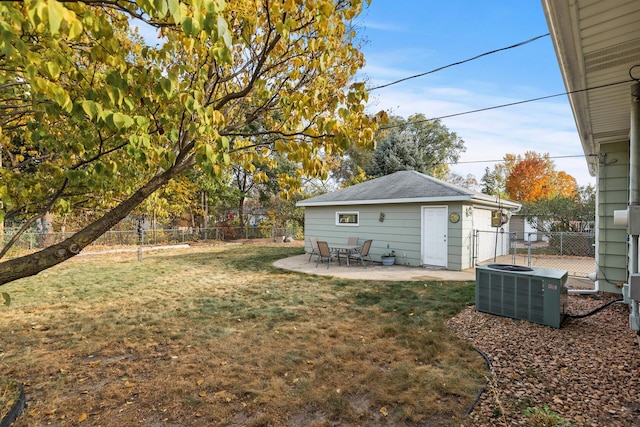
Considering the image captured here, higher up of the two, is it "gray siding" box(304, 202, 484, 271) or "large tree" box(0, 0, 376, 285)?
"large tree" box(0, 0, 376, 285)

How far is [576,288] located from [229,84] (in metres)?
7.32

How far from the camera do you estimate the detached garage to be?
9297 mm

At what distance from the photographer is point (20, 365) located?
347 centimetres

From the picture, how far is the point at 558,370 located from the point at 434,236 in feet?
21.9

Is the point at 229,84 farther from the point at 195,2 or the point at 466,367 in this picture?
the point at 466,367

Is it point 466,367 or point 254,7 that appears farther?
point 466,367

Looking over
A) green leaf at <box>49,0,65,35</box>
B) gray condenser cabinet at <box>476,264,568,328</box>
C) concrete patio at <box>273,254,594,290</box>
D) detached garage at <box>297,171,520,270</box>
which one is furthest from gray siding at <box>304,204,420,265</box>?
green leaf at <box>49,0,65,35</box>

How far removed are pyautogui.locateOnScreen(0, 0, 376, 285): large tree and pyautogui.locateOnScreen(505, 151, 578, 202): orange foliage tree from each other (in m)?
30.5

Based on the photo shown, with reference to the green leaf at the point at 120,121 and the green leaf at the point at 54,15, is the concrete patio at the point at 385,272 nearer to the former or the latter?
the green leaf at the point at 120,121

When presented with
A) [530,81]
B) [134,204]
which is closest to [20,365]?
[134,204]

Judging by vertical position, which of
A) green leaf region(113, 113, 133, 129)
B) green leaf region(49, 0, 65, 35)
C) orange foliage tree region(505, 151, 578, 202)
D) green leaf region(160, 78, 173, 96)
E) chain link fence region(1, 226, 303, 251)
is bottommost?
chain link fence region(1, 226, 303, 251)

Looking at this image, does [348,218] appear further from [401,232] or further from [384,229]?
[401,232]

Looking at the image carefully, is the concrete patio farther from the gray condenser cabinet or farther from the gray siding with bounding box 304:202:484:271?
the gray condenser cabinet

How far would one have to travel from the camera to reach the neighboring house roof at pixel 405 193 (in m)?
9.34
